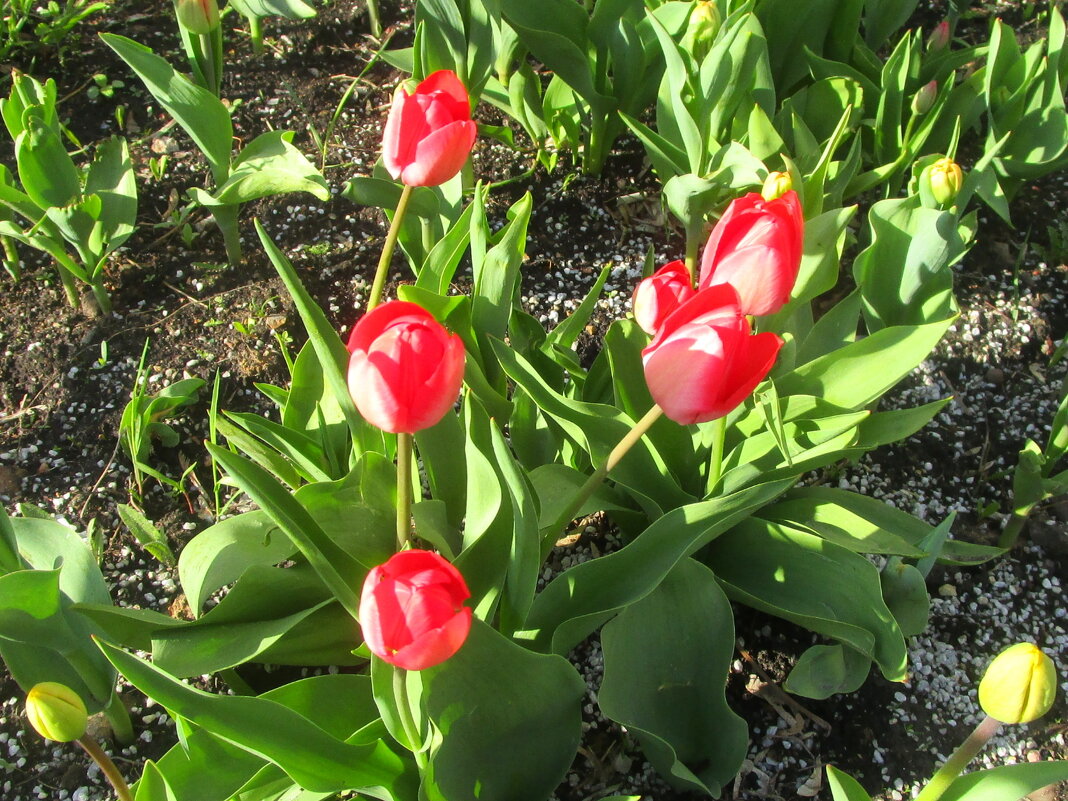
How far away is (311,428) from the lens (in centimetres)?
159

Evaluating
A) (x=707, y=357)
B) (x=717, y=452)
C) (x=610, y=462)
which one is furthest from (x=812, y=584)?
(x=707, y=357)

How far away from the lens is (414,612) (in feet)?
2.71

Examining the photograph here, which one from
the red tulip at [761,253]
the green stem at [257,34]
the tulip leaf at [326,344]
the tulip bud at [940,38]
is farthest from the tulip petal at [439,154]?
the tulip bud at [940,38]

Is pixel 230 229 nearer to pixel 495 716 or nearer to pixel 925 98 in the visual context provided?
pixel 495 716

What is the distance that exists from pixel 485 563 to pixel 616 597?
17cm

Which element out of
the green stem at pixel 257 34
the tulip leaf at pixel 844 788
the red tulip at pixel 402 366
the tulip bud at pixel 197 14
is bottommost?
the tulip leaf at pixel 844 788

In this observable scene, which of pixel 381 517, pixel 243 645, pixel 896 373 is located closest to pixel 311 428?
pixel 381 517

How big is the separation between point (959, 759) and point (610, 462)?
0.53 metres

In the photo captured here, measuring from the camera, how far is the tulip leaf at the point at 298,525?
100 centimetres

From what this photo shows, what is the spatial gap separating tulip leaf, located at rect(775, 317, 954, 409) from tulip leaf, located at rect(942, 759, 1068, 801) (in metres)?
0.53

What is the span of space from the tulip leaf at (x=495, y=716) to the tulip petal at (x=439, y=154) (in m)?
0.58

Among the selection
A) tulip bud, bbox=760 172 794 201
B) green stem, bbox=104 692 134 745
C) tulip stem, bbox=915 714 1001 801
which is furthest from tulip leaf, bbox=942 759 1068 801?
green stem, bbox=104 692 134 745

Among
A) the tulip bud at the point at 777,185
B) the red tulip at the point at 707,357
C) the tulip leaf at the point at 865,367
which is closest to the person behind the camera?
the red tulip at the point at 707,357

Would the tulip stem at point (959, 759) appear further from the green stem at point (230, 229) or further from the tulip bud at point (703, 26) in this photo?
the green stem at point (230, 229)
